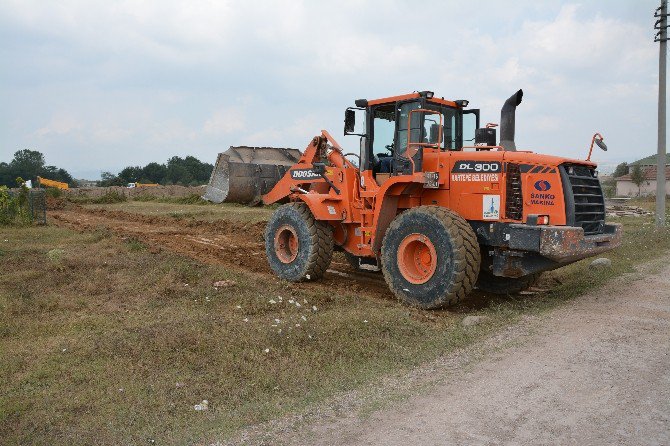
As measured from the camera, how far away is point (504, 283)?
28.8 feet

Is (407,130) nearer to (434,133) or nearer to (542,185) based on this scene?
(434,133)

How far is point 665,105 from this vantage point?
19875 millimetres

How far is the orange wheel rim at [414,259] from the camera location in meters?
7.66

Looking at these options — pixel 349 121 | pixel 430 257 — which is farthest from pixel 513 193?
pixel 349 121

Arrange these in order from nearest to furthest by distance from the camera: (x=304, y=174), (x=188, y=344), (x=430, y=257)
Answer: (x=188, y=344), (x=430, y=257), (x=304, y=174)

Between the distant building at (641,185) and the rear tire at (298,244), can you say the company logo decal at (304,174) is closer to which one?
the rear tire at (298,244)

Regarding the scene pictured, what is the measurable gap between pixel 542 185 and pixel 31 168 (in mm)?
78421

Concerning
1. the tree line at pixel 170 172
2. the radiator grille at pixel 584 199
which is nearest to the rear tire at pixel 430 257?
the radiator grille at pixel 584 199

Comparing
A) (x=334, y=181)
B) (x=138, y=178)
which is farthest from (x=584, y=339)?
(x=138, y=178)

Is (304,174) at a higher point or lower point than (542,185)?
higher

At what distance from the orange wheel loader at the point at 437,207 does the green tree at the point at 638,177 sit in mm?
54679

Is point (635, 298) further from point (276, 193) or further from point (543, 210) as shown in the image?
point (276, 193)

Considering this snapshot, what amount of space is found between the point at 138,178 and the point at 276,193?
66.9 meters

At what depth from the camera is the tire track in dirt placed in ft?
31.9
